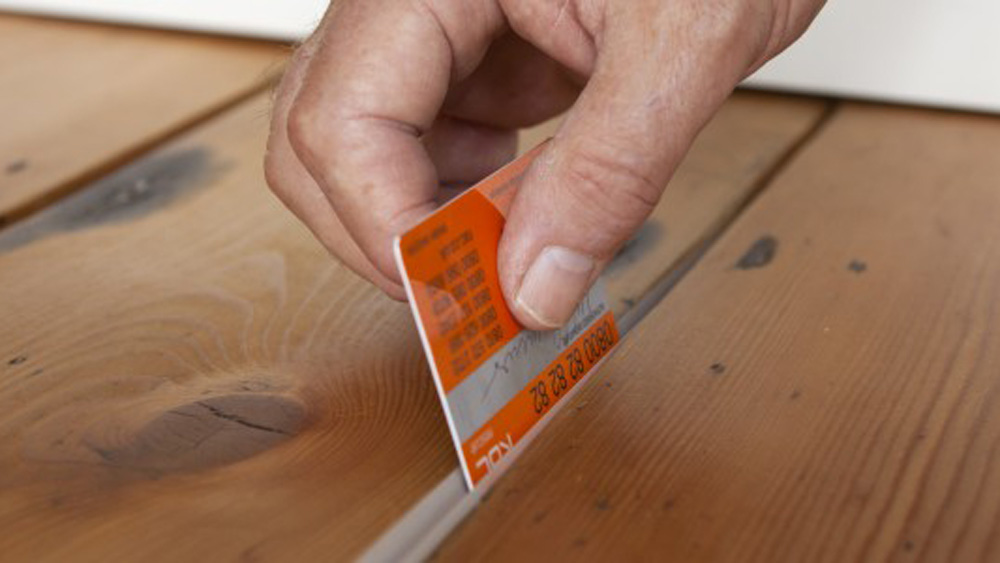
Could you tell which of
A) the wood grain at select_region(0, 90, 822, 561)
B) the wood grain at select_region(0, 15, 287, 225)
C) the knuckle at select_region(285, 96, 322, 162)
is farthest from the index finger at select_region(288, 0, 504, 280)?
the wood grain at select_region(0, 15, 287, 225)

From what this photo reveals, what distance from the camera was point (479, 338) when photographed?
706mm

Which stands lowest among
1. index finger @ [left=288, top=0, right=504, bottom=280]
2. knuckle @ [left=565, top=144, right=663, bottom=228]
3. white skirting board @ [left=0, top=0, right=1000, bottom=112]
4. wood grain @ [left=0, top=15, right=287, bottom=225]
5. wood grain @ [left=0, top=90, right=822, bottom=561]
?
white skirting board @ [left=0, top=0, right=1000, bottom=112]

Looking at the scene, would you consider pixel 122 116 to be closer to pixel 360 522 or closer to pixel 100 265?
pixel 100 265

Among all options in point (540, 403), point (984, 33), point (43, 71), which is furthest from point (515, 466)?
point (43, 71)

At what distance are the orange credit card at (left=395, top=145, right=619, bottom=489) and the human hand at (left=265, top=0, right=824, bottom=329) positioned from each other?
0.06 feet

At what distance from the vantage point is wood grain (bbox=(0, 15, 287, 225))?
4.00 ft

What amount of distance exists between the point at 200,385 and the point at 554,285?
0.25m

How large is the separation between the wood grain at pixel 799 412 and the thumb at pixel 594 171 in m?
0.09

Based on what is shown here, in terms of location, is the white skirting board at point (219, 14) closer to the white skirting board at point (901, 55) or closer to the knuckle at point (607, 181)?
the white skirting board at point (901, 55)

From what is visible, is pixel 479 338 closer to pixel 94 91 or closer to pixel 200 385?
pixel 200 385

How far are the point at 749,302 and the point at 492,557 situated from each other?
13.0 inches

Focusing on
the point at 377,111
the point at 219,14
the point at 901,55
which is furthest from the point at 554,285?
the point at 219,14

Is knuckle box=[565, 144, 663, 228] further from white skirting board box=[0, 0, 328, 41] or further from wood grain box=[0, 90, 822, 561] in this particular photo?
white skirting board box=[0, 0, 328, 41]

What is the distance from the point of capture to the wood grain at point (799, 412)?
0.65 m
